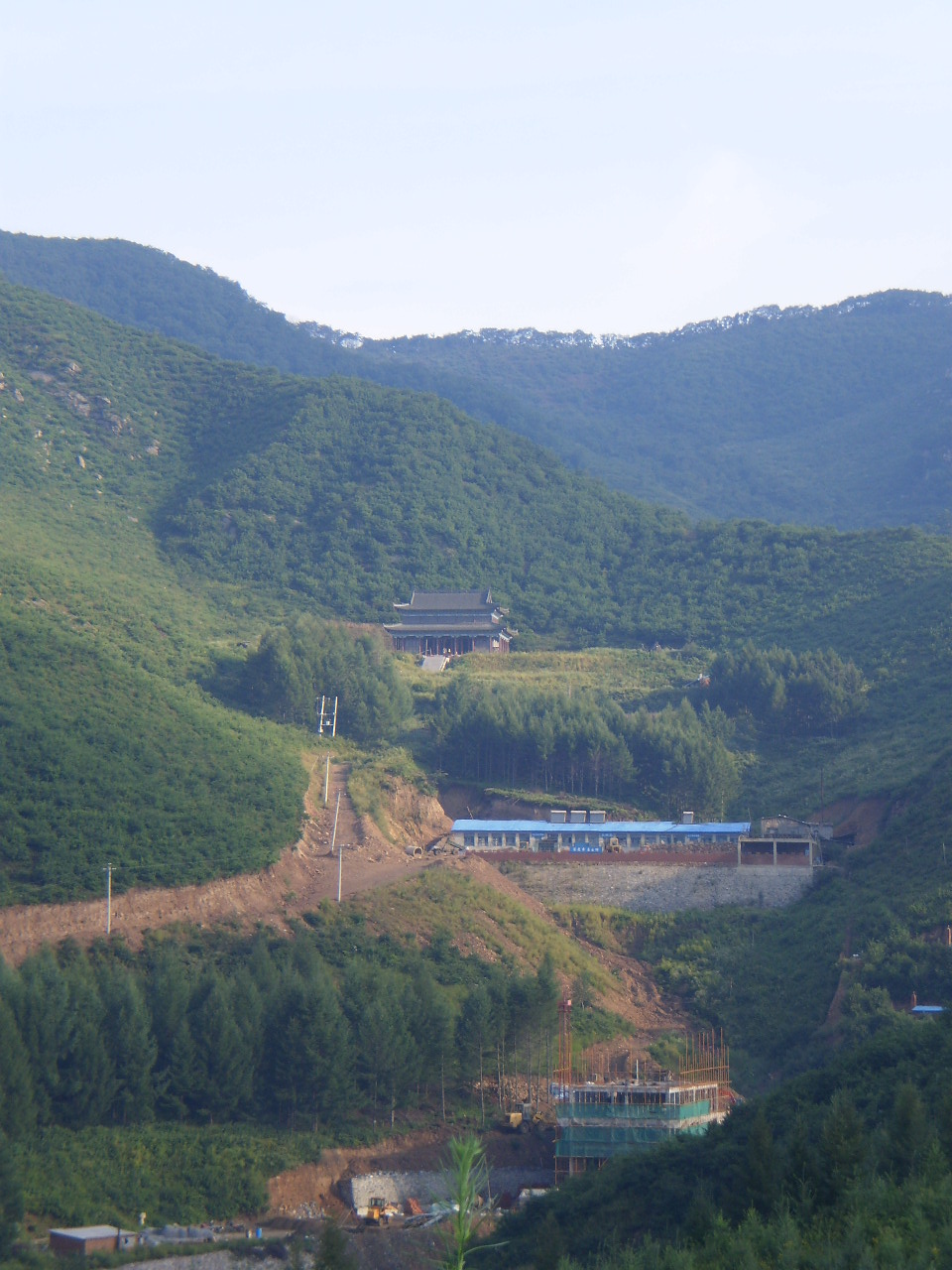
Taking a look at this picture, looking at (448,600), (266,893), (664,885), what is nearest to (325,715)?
(664,885)

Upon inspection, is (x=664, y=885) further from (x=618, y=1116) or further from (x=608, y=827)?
(x=618, y=1116)

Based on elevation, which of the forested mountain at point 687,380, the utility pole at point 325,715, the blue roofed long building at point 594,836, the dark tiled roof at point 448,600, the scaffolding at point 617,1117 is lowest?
the scaffolding at point 617,1117

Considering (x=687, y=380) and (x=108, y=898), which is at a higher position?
(x=687, y=380)

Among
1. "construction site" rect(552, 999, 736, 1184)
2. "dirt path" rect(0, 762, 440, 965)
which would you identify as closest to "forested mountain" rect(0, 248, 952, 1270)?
"dirt path" rect(0, 762, 440, 965)

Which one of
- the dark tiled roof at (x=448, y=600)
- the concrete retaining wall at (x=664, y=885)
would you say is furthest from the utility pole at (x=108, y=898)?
the dark tiled roof at (x=448, y=600)

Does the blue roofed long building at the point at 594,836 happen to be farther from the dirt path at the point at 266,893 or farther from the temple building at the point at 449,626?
the temple building at the point at 449,626

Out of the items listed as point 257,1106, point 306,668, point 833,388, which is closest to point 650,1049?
point 257,1106
